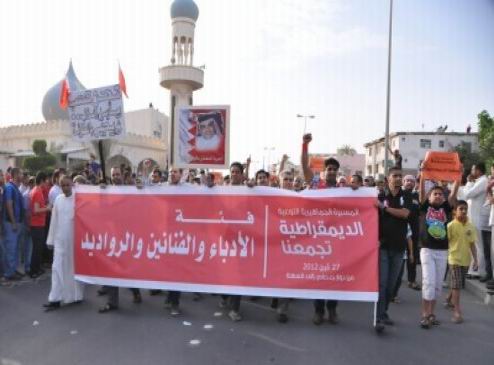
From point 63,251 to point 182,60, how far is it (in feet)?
129

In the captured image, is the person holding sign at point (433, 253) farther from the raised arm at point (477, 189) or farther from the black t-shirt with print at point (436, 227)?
the raised arm at point (477, 189)

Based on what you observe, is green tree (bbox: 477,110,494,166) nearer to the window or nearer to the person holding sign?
the window

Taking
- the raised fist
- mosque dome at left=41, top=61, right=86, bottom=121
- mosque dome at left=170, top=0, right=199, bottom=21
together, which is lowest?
the raised fist

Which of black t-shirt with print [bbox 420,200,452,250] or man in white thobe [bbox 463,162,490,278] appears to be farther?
man in white thobe [bbox 463,162,490,278]

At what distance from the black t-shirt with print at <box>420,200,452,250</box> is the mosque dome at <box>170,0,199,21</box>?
3965 cm

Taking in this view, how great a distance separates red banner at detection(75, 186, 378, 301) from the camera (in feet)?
16.9

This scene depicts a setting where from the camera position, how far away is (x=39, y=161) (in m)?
35.2

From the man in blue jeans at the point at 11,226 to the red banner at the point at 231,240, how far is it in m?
2.27

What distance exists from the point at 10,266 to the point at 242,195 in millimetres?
4554

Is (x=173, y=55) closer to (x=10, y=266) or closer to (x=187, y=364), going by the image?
(x=10, y=266)

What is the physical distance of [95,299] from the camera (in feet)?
20.6

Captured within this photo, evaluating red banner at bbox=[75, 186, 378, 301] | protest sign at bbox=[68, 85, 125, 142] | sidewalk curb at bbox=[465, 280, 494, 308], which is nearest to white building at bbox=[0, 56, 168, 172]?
protest sign at bbox=[68, 85, 125, 142]

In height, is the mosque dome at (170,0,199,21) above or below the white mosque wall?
above

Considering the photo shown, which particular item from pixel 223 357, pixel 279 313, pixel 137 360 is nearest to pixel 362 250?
pixel 279 313
